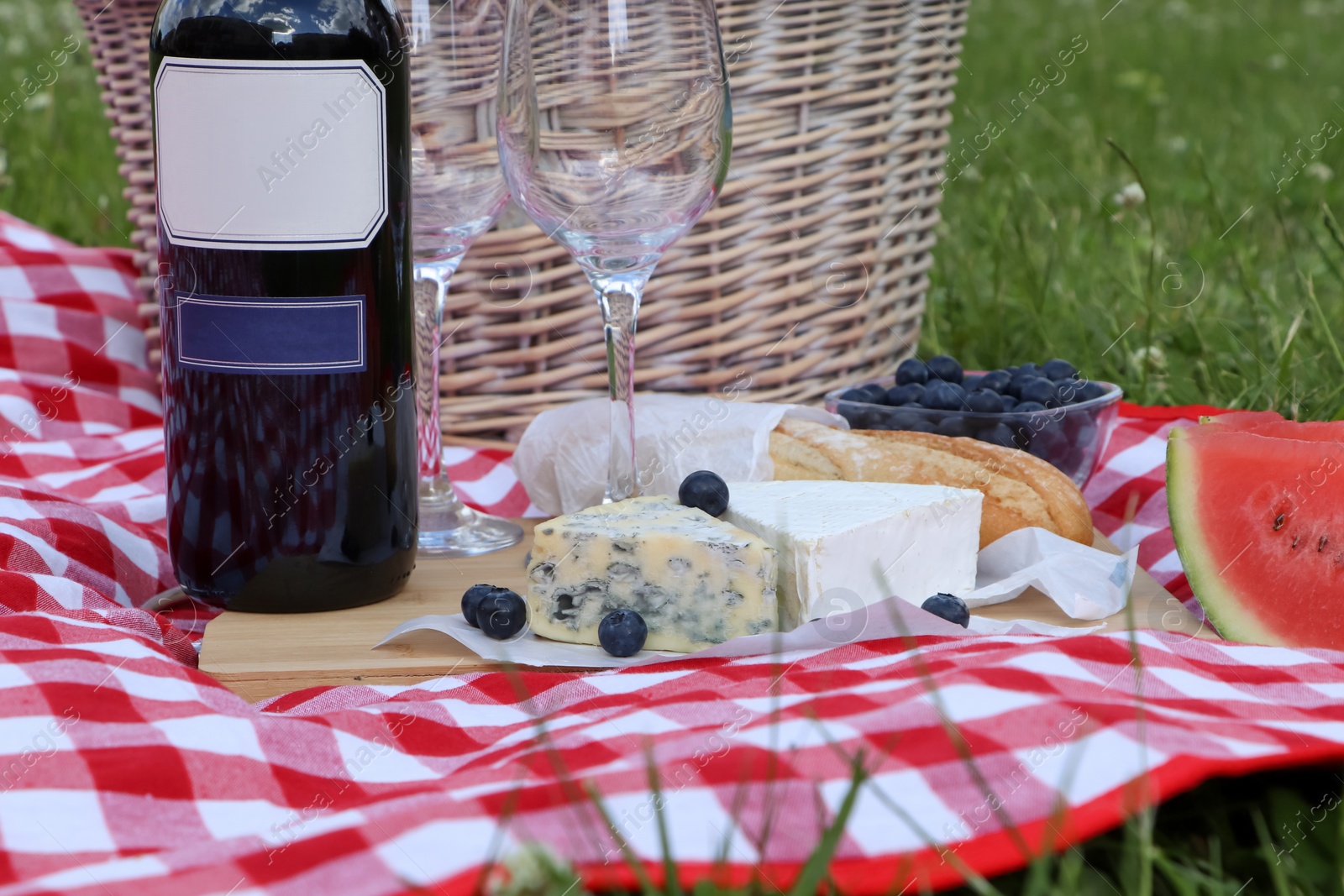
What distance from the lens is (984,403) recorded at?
5.01 feet

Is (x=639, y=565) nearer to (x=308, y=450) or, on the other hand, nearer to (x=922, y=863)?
(x=308, y=450)

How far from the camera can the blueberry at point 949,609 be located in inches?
45.7

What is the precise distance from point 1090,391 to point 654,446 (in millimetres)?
513

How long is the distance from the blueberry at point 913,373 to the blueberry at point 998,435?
5.1 inches

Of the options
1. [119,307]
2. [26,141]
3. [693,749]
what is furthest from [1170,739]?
[26,141]

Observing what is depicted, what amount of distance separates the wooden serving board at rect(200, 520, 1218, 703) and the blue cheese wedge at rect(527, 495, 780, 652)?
0.08 meters

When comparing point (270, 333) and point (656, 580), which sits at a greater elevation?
point (270, 333)

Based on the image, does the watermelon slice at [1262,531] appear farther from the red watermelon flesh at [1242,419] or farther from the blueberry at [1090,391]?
the blueberry at [1090,391]

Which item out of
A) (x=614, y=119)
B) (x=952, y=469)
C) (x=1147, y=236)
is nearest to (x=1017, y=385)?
(x=952, y=469)

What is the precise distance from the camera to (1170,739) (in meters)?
0.85

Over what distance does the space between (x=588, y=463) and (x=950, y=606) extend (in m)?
0.50

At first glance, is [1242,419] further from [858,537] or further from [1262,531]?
[858,537]

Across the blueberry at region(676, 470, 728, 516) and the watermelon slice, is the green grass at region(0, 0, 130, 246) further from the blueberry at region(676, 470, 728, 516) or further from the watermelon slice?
the watermelon slice

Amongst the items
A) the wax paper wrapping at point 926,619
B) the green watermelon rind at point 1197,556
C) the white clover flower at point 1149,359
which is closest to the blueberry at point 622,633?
the wax paper wrapping at point 926,619
